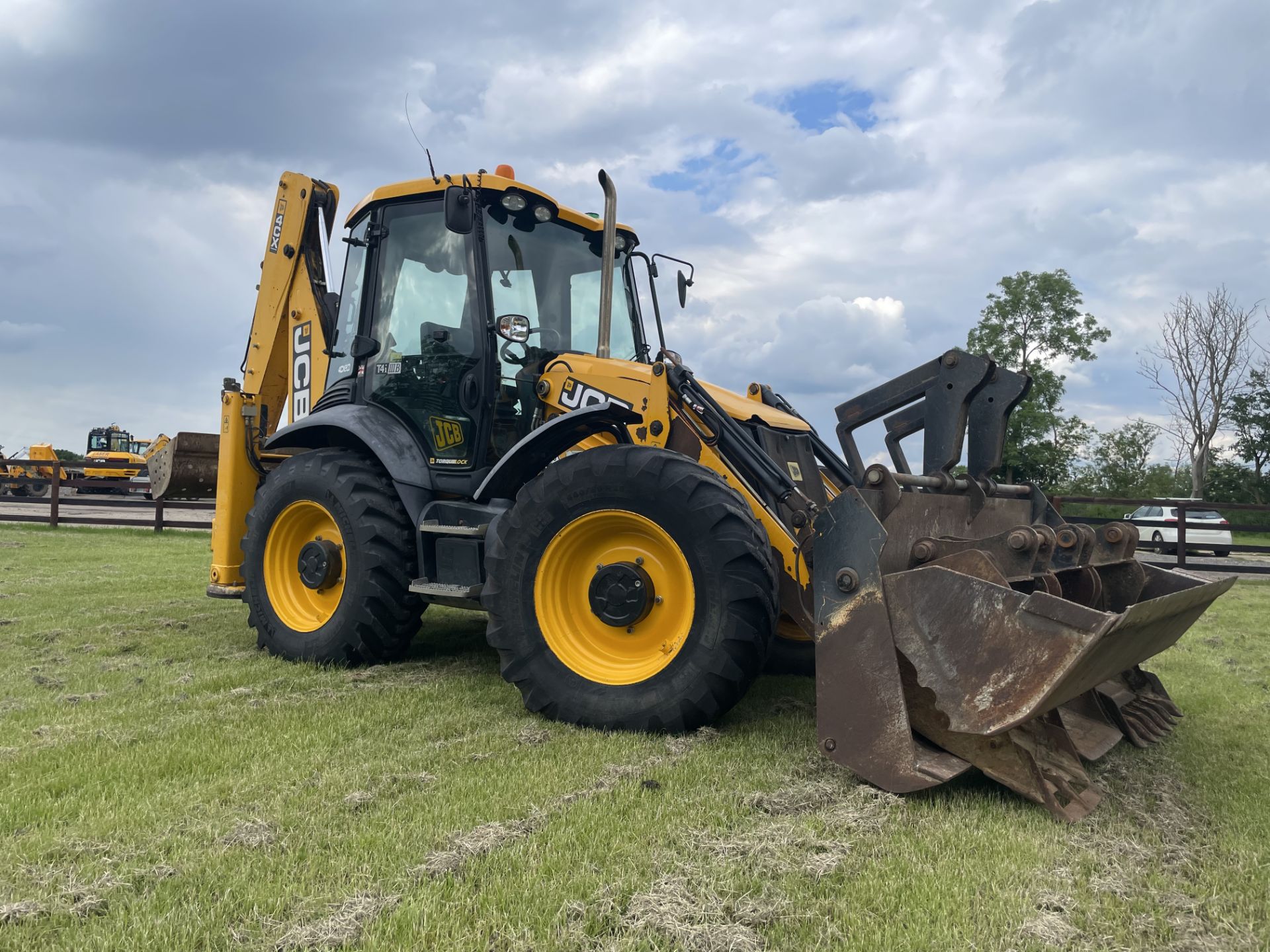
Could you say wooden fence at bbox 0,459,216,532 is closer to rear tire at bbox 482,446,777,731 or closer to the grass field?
the grass field

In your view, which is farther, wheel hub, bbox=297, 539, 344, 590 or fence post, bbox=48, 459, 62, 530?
fence post, bbox=48, 459, 62, 530

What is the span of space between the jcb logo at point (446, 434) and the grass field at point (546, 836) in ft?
4.98

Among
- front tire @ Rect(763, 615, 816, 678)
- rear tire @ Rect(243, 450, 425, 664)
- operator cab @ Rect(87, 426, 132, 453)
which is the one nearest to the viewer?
front tire @ Rect(763, 615, 816, 678)

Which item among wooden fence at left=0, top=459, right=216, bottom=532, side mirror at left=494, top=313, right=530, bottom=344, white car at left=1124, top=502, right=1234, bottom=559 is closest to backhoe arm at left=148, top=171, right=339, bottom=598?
side mirror at left=494, top=313, right=530, bottom=344

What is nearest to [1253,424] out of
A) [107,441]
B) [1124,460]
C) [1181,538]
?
[1124,460]

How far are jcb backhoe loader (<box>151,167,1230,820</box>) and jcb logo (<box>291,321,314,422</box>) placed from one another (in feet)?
0.08

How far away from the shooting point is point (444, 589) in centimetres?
492

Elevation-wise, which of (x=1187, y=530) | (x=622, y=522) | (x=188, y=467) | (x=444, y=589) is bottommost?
(x=444, y=589)

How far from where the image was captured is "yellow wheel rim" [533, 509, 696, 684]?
4.02m

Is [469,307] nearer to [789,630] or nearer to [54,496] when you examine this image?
[789,630]

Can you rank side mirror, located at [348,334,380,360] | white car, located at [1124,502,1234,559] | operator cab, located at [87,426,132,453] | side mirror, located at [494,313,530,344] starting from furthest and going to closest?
operator cab, located at [87,426,132,453] → white car, located at [1124,502,1234,559] → side mirror, located at [348,334,380,360] → side mirror, located at [494,313,530,344]

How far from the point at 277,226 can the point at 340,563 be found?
272cm

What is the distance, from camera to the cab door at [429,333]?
17.6 ft

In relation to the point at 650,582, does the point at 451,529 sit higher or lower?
higher
